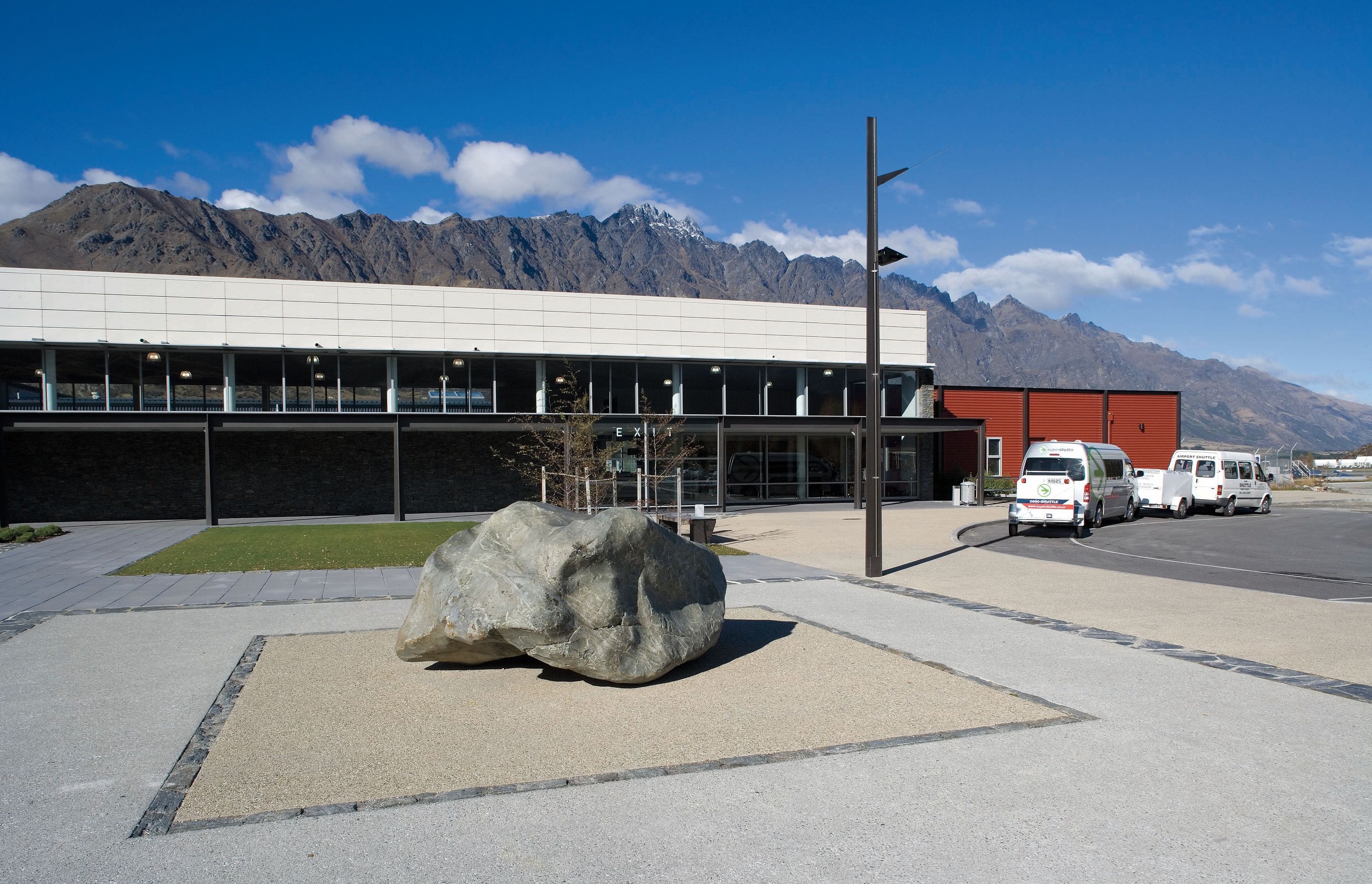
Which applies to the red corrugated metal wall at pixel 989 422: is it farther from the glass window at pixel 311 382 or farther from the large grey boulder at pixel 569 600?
the large grey boulder at pixel 569 600

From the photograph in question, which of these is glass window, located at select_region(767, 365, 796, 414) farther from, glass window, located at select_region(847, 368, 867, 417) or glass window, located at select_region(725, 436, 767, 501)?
glass window, located at select_region(847, 368, 867, 417)

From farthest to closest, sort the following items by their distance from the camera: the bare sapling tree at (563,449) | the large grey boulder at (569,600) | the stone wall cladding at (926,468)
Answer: the stone wall cladding at (926,468), the bare sapling tree at (563,449), the large grey boulder at (569,600)

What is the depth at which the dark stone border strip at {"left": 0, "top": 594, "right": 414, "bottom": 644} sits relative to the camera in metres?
10.4

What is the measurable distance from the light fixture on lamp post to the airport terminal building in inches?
505

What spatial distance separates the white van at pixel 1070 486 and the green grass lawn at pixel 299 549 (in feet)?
45.1

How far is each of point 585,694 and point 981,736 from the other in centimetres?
305

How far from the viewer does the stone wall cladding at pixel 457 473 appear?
3034 cm

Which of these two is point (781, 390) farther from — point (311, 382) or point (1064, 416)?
point (311, 382)

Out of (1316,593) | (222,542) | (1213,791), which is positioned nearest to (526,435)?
(222,542)

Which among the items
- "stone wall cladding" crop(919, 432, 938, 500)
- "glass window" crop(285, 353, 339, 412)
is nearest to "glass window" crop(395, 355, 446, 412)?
"glass window" crop(285, 353, 339, 412)

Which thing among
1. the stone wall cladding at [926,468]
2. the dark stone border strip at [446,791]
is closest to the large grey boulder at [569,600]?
the dark stone border strip at [446,791]

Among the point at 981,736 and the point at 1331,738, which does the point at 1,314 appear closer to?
the point at 981,736

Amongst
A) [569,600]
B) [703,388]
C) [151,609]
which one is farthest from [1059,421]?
[569,600]

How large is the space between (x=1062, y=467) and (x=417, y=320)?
20.1m
